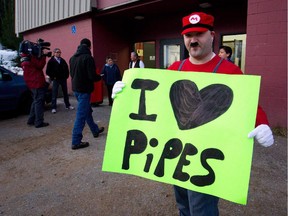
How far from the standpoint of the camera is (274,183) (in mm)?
3312

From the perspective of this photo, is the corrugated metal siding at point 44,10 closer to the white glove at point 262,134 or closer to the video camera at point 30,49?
the video camera at point 30,49

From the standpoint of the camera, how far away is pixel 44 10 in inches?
470

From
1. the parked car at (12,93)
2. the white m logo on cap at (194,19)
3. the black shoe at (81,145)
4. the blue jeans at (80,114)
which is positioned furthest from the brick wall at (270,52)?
the parked car at (12,93)

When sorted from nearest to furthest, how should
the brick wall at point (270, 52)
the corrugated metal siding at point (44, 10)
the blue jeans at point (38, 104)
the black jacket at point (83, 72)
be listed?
the black jacket at point (83, 72) < the brick wall at point (270, 52) < the blue jeans at point (38, 104) < the corrugated metal siding at point (44, 10)

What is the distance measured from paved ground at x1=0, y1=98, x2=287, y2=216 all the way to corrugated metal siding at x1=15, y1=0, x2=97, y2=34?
20.2ft

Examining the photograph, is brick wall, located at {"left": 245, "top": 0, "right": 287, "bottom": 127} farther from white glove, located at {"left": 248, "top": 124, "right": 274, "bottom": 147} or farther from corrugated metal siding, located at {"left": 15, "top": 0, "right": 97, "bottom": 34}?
corrugated metal siding, located at {"left": 15, "top": 0, "right": 97, "bottom": 34}

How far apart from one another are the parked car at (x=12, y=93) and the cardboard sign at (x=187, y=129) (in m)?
6.04

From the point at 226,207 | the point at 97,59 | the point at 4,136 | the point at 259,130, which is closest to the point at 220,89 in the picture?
the point at 259,130

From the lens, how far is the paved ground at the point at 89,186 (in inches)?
110

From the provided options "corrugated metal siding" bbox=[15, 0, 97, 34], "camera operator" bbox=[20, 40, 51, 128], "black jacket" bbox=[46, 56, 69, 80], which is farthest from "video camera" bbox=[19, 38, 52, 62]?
"corrugated metal siding" bbox=[15, 0, 97, 34]

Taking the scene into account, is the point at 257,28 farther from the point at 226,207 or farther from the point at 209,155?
the point at 209,155

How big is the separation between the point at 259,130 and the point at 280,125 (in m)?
4.31

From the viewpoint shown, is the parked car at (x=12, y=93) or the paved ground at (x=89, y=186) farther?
the parked car at (x=12, y=93)

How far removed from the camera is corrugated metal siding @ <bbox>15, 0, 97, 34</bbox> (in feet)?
31.2
